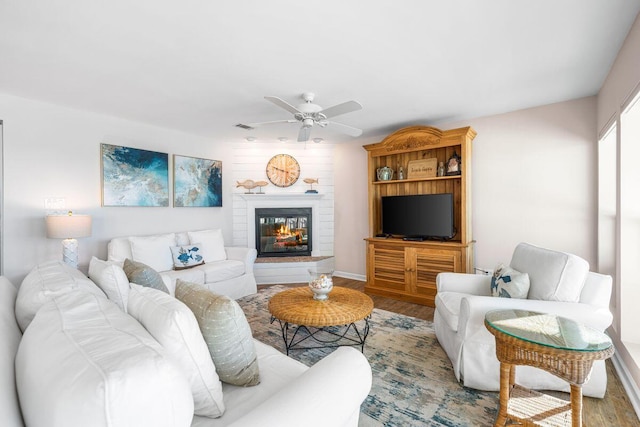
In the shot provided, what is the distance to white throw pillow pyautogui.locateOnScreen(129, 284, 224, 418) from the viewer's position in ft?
3.31

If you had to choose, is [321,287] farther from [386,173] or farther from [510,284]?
[386,173]

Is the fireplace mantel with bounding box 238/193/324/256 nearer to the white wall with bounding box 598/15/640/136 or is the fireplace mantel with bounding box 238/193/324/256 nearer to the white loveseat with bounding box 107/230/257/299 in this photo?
the white loveseat with bounding box 107/230/257/299

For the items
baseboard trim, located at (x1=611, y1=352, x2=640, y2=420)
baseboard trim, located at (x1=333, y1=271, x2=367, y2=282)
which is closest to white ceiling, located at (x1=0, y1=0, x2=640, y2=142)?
baseboard trim, located at (x1=611, y1=352, x2=640, y2=420)

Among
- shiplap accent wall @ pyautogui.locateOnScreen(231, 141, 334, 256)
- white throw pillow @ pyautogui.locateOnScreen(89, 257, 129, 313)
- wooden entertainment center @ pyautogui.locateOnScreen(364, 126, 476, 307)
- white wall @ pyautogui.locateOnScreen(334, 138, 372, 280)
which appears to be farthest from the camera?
shiplap accent wall @ pyautogui.locateOnScreen(231, 141, 334, 256)

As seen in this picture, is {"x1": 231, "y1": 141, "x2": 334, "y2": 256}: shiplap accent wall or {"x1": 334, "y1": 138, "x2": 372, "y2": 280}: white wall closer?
{"x1": 334, "y1": 138, "x2": 372, "y2": 280}: white wall

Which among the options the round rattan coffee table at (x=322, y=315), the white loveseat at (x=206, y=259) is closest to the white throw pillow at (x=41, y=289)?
the round rattan coffee table at (x=322, y=315)

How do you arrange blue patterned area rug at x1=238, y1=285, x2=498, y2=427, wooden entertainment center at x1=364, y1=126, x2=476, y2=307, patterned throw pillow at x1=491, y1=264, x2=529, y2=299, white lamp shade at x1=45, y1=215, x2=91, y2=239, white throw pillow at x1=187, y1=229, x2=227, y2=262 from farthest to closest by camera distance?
white throw pillow at x1=187, y1=229, x2=227, y2=262
wooden entertainment center at x1=364, y1=126, x2=476, y2=307
white lamp shade at x1=45, y1=215, x2=91, y2=239
patterned throw pillow at x1=491, y1=264, x2=529, y2=299
blue patterned area rug at x1=238, y1=285, x2=498, y2=427

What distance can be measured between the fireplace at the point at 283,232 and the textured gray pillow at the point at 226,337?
4.09m

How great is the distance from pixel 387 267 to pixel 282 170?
253 cm

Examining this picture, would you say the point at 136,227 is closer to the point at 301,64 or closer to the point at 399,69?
the point at 301,64

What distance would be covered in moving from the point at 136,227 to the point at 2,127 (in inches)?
65.9

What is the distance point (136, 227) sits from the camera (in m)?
4.12

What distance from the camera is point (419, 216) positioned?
4.11m

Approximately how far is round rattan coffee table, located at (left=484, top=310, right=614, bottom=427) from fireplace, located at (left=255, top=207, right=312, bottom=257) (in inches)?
153
